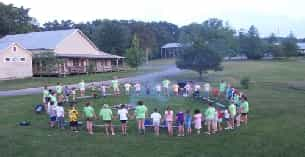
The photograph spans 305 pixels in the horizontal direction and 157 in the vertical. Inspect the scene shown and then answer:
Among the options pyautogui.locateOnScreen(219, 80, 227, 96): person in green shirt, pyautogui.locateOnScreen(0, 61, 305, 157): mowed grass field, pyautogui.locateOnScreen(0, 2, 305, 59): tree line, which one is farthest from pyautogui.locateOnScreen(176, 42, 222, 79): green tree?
pyautogui.locateOnScreen(0, 61, 305, 157): mowed grass field

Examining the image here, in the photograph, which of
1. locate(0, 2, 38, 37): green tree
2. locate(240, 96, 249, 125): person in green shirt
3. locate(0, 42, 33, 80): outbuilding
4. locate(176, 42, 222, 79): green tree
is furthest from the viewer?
locate(0, 2, 38, 37): green tree

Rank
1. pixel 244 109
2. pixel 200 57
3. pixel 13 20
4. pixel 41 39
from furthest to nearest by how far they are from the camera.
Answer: pixel 13 20 < pixel 41 39 < pixel 200 57 < pixel 244 109

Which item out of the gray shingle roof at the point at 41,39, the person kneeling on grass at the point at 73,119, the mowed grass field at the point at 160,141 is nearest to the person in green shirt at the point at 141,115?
the mowed grass field at the point at 160,141

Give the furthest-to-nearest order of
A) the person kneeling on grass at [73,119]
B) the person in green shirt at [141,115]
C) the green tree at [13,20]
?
the green tree at [13,20]
the person kneeling on grass at [73,119]
the person in green shirt at [141,115]

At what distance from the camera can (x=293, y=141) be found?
1645 cm

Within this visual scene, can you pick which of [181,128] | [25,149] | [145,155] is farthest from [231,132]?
[25,149]

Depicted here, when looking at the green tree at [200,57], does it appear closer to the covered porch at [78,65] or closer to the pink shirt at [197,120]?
the covered porch at [78,65]

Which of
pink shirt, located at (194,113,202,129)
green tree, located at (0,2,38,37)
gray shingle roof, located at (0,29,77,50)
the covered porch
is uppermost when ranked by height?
green tree, located at (0,2,38,37)


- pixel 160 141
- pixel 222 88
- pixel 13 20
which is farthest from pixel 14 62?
pixel 160 141

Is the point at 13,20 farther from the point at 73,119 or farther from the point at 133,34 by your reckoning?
the point at 73,119

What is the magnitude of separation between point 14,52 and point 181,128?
3587 centimetres

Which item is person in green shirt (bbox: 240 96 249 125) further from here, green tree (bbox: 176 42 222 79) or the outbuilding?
the outbuilding

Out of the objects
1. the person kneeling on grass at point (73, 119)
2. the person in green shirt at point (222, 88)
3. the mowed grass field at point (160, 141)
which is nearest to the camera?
the mowed grass field at point (160, 141)

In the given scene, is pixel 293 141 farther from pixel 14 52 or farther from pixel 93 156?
pixel 14 52
